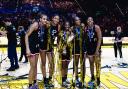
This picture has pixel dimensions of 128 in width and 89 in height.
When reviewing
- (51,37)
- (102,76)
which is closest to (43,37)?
(51,37)

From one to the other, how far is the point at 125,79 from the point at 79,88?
1.48 metres

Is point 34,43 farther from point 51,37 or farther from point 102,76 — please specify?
point 102,76

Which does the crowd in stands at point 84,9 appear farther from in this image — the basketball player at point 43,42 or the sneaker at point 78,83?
the sneaker at point 78,83

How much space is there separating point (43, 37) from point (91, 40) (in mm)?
930

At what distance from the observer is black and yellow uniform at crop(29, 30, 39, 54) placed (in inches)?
243

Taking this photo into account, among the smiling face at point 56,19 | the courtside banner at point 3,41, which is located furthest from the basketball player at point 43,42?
the courtside banner at point 3,41

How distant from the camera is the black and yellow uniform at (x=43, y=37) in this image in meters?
6.71

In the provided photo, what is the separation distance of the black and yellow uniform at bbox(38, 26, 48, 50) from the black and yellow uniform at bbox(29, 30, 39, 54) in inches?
15.7

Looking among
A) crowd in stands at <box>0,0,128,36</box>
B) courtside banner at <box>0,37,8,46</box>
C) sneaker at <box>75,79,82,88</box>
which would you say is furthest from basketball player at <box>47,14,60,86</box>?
crowd in stands at <box>0,0,128,36</box>

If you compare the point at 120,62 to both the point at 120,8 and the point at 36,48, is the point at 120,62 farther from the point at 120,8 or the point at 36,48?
the point at 120,8

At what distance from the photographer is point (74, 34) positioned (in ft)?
23.2

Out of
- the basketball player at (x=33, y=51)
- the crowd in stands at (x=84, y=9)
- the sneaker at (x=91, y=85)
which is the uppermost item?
the crowd in stands at (x=84, y=9)

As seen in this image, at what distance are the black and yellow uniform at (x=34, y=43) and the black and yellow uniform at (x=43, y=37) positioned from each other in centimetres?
40

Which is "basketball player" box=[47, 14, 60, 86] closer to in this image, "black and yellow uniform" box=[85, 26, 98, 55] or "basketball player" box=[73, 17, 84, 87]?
"basketball player" box=[73, 17, 84, 87]
